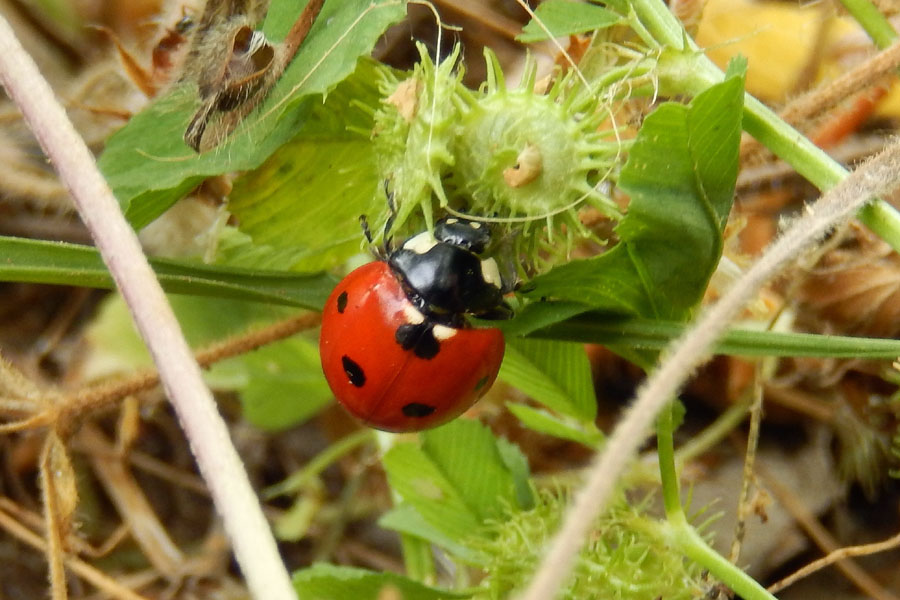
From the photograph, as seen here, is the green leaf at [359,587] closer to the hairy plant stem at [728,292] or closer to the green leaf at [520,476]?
the green leaf at [520,476]

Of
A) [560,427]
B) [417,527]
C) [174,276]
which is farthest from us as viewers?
[417,527]

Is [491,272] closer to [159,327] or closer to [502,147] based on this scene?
[502,147]

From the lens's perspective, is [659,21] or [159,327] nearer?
[159,327]

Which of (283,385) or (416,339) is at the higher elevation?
(283,385)

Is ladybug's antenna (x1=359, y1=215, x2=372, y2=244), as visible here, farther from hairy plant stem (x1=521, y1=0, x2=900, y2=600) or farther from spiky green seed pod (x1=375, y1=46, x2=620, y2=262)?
hairy plant stem (x1=521, y1=0, x2=900, y2=600)

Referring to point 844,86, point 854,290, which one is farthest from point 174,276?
point 854,290

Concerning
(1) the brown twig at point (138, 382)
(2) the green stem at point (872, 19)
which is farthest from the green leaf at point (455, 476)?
(2) the green stem at point (872, 19)

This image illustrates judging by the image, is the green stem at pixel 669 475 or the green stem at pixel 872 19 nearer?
the green stem at pixel 669 475

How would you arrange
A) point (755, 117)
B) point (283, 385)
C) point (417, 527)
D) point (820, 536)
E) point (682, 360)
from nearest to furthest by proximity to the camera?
point (682, 360) → point (755, 117) → point (417, 527) → point (820, 536) → point (283, 385)
